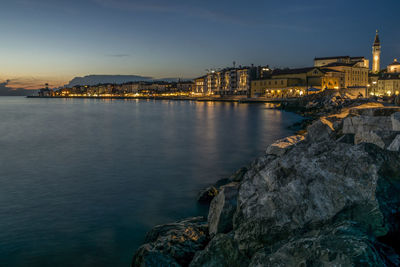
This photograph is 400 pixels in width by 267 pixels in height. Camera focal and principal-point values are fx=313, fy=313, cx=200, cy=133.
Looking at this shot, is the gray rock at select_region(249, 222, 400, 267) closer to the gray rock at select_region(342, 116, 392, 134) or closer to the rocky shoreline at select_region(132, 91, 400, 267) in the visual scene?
the rocky shoreline at select_region(132, 91, 400, 267)

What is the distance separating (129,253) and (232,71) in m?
99.7

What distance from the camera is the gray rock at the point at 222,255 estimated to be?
414 cm

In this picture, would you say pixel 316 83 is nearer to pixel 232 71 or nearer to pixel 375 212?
pixel 232 71

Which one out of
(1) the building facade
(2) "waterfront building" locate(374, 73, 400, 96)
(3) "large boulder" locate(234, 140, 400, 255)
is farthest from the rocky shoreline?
(2) "waterfront building" locate(374, 73, 400, 96)

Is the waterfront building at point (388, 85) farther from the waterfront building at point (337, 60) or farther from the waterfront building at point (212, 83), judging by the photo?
the waterfront building at point (212, 83)

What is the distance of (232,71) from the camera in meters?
103

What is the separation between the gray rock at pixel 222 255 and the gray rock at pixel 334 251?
89 centimetres

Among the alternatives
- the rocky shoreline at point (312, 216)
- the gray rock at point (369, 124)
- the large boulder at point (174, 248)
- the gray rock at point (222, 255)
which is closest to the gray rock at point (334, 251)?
the rocky shoreline at point (312, 216)

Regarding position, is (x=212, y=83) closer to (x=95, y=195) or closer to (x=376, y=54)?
(x=376, y=54)

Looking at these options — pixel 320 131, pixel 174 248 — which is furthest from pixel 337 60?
pixel 174 248

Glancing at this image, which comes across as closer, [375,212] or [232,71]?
[375,212]

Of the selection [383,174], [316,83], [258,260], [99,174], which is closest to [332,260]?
[258,260]

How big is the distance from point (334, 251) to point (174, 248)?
2.92 metres

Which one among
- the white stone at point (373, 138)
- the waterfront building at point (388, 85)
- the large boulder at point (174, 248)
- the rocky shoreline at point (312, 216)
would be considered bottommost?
the large boulder at point (174, 248)
